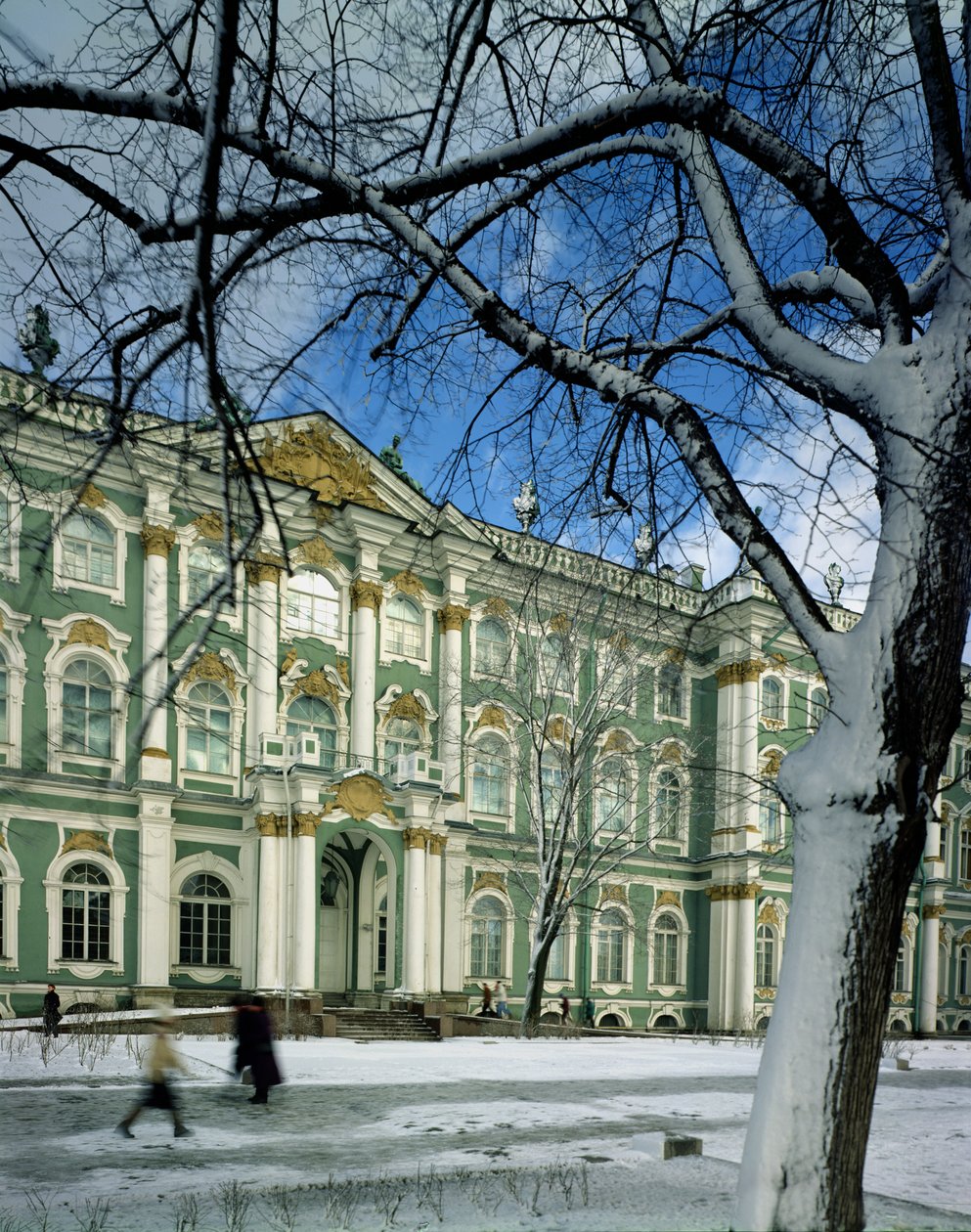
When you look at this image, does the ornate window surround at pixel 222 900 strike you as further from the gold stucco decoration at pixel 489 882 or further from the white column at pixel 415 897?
the gold stucco decoration at pixel 489 882

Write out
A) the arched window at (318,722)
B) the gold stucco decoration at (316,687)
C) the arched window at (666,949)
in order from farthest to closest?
the arched window at (666,949) < the gold stucco decoration at (316,687) < the arched window at (318,722)

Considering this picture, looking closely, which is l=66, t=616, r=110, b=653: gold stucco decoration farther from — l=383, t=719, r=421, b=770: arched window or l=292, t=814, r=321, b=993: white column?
l=383, t=719, r=421, b=770: arched window

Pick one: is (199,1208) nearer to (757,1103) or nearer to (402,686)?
(757,1103)

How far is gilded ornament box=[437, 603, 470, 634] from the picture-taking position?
33.0 m

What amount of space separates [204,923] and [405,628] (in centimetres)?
999

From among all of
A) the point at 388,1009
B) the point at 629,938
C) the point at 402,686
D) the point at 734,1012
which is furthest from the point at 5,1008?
the point at 734,1012

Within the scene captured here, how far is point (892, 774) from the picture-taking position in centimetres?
504

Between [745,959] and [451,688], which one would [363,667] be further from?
[745,959]

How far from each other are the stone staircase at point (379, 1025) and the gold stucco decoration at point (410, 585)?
1153 cm

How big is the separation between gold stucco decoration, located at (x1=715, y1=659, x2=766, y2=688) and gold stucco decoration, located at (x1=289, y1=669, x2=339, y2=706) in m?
14.0

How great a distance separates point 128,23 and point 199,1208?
6.87 meters

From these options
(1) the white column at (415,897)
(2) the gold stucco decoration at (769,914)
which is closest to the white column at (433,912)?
(1) the white column at (415,897)

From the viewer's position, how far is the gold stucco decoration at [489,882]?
32.4 m

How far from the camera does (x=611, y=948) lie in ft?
116
